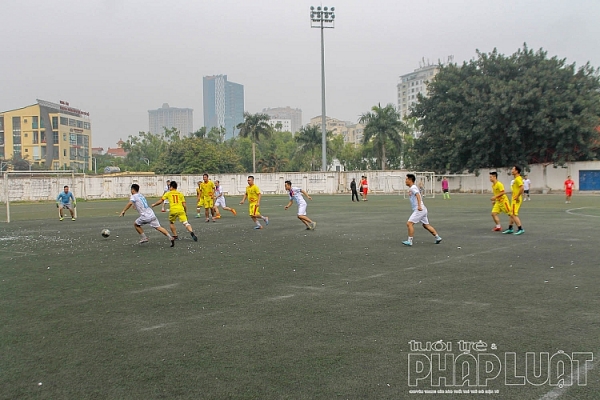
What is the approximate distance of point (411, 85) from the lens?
17788 cm

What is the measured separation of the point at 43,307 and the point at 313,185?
4795 cm

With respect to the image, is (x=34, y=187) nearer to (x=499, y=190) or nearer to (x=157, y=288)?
(x=499, y=190)

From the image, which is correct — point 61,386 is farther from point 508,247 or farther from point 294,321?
point 508,247

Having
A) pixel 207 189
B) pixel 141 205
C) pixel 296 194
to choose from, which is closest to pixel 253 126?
pixel 207 189

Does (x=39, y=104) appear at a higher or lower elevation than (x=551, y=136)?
higher

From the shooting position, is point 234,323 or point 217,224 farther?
point 217,224

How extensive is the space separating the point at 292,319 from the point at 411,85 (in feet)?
592

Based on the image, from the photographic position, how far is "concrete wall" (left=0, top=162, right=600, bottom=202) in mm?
47719

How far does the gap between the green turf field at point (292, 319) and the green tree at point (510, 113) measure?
3479 cm

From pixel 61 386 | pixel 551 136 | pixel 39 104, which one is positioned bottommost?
pixel 61 386

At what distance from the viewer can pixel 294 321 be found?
6297mm

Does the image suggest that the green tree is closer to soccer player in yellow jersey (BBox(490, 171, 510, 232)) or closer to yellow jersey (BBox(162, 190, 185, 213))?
soccer player in yellow jersey (BBox(490, 171, 510, 232))

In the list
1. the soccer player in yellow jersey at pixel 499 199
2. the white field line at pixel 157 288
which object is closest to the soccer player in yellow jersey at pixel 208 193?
the soccer player in yellow jersey at pixel 499 199

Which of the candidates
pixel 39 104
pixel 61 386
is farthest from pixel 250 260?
pixel 39 104
